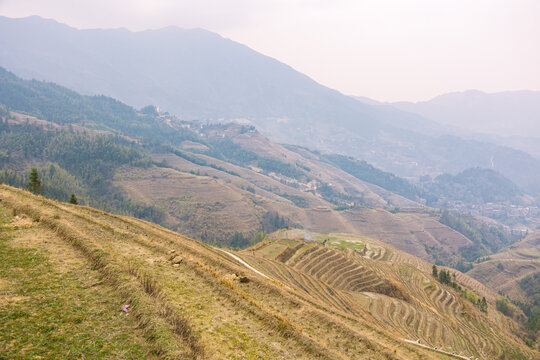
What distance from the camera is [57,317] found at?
12477 mm

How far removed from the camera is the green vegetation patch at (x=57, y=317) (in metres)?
10.8

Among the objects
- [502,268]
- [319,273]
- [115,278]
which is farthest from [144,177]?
[502,268]

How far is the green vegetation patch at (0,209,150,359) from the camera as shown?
35.6 feet

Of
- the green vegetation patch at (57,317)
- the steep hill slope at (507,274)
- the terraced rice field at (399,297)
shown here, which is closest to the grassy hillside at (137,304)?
the green vegetation patch at (57,317)

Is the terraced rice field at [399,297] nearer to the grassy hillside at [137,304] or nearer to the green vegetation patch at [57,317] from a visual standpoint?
the grassy hillside at [137,304]

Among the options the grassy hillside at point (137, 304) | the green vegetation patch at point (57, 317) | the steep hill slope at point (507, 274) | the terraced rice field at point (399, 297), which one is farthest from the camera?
the steep hill slope at point (507, 274)

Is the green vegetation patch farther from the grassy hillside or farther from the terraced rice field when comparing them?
the terraced rice field

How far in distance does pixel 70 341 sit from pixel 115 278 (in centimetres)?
466

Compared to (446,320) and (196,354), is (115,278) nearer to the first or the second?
(196,354)

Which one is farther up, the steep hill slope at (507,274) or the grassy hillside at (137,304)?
the grassy hillside at (137,304)

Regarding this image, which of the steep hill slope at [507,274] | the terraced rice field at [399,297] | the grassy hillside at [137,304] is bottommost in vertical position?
the steep hill slope at [507,274]

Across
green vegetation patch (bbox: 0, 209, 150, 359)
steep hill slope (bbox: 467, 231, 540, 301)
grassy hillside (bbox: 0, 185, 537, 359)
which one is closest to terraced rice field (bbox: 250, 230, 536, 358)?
grassy hillside (bbox: 0, 185, 537, 359)

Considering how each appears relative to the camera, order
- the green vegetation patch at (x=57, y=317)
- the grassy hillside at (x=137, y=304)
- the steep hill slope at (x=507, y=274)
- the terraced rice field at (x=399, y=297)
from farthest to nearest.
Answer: the steep hill slope at (x=507, y=274) < the terraced rice field at (x=399, y=297) < the grassy hillside at (x=137, y=304) < the green vegetation patch at (x=57, y=317)

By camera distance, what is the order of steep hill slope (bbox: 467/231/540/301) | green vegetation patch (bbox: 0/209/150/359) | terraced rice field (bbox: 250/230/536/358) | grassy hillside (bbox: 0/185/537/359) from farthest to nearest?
steep hill slope (bbox: 467/231/540/301), terraced rice field (bbox: 250/230/536/358), grassy hillside (bbox: 0/185/537/359), green vegetation patch (bbox: 0/209/150/359)
